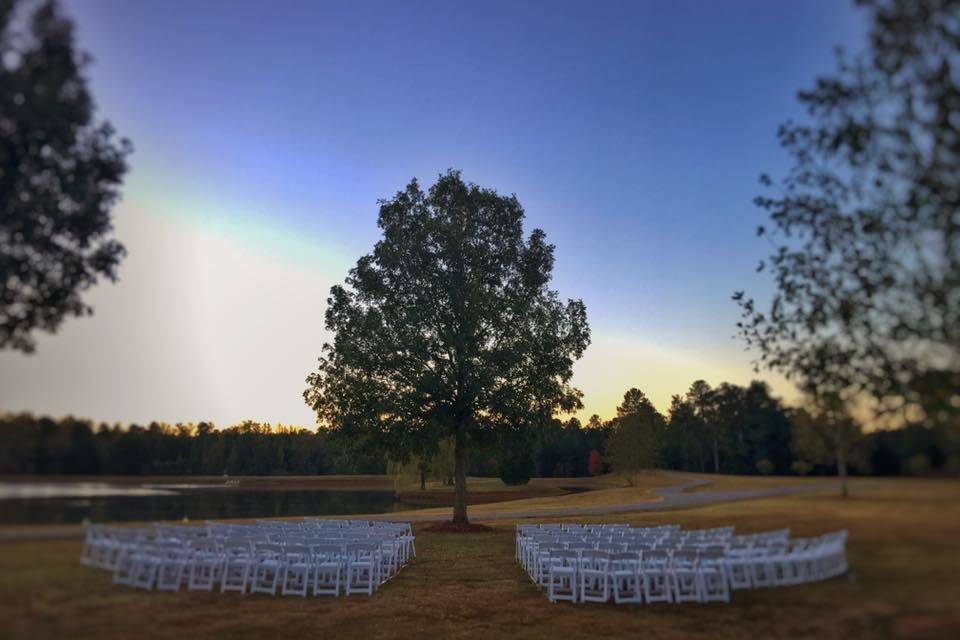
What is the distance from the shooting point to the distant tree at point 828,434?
7.78 metres

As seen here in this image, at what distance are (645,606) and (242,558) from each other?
8.28 m

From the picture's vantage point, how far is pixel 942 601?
231 inches

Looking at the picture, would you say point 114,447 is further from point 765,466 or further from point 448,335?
point 448,335

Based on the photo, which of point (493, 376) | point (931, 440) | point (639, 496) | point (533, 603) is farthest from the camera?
point (639, 496)

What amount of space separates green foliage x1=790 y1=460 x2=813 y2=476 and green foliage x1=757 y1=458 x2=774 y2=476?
0.60 m

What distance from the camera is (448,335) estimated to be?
92.6 feet

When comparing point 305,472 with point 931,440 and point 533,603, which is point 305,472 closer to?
point 533,603

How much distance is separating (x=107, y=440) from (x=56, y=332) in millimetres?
1517

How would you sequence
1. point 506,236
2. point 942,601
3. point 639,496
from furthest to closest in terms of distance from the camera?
point 639,496, point 506,236, point 942,601

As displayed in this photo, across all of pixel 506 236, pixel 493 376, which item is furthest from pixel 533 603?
pixel 506 236

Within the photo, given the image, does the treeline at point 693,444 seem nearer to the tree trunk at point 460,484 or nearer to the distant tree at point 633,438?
the tree trunk at point 460,484

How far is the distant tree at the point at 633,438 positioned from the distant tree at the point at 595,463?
587 inches

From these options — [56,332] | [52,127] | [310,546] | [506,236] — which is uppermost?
[506,236]

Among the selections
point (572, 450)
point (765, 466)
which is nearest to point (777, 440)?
point (765, 466)
